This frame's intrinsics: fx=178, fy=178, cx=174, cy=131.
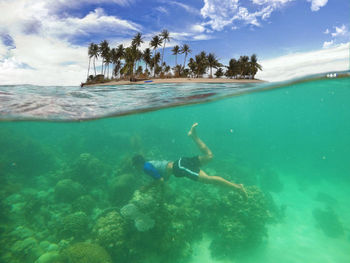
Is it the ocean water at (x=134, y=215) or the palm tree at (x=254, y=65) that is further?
the palm tree at (x=254, y=65)

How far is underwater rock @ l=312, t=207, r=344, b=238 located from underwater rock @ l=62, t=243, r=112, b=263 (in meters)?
12.8

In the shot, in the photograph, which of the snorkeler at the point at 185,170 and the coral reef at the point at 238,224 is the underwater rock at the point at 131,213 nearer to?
the snorkeler at the point at 185,170

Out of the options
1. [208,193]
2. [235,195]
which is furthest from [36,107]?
[235,195]

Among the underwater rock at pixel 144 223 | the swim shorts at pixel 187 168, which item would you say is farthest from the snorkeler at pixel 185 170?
the underwater rock at pixel 144 223

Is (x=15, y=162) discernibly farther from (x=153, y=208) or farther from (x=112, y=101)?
(x=153, y=208)

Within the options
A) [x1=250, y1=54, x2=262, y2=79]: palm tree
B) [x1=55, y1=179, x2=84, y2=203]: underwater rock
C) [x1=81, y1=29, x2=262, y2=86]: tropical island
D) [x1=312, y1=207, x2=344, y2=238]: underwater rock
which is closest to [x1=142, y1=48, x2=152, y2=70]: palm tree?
[x1=81, y1=29, x2=262, y2=86]: tropical island

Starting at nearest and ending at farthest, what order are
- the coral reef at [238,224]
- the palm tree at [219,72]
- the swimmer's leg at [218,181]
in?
the coral reef at [238,224] → the swimmer's leg at [218,181] → the palm tree at [219,72]

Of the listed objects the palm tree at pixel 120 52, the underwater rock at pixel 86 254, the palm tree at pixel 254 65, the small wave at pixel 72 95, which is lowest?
the underwater rock at pixel 86 254

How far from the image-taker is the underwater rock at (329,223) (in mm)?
11031

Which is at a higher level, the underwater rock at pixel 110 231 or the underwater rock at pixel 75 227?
the underwater rock at pixel 110 231

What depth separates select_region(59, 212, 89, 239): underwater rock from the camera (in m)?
8.27

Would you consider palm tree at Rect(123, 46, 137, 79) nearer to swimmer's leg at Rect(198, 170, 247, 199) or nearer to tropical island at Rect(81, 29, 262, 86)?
tropical island at Rect(81, 29, 262, 86)

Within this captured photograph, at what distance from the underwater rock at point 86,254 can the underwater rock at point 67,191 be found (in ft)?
16.4

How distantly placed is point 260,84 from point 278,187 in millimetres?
9977
